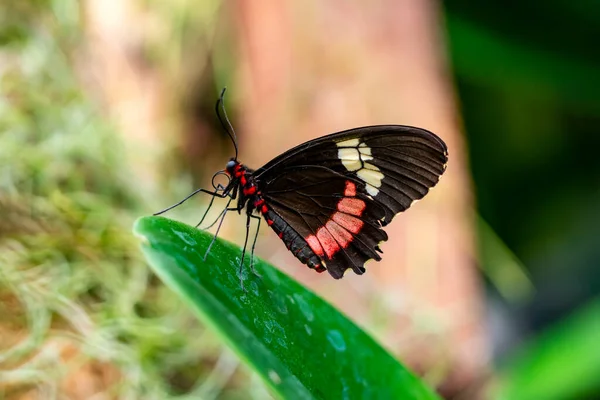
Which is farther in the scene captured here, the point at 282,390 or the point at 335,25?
the point at 335,25

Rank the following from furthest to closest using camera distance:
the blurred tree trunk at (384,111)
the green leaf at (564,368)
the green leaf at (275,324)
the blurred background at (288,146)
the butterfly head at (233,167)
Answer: the blurred tree trunk at (384,111) < the green leaf at (564,368) < the blurred background at (288,146) < the butterfly head at (233,167) < the green leaf at (275,324)

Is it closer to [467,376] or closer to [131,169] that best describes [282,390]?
[131,169]

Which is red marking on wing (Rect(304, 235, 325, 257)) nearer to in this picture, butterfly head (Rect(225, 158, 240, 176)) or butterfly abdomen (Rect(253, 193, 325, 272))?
butterfly abdomen (Rect(253, 193, 325, 272))

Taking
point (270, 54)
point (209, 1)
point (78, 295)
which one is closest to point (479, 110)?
point (270, 54)

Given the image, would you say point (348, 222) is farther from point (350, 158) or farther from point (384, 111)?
point (384, 111)

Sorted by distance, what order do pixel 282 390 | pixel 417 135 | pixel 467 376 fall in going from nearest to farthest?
pixel 282 390
pixel 417 135
pixel 467 376

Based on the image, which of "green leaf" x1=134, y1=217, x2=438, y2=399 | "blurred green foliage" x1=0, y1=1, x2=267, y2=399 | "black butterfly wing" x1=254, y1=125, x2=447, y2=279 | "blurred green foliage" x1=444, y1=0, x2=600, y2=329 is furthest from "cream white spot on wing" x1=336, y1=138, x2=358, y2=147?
"blurred green foliage" x1=444, y1=0, x2=600, y2=329

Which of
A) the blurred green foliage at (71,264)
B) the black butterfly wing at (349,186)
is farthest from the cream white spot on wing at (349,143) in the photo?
the blurred green foliage at (71,264)

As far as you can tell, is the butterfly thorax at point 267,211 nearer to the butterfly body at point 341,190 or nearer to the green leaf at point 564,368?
the butterfly body at point 341,190
